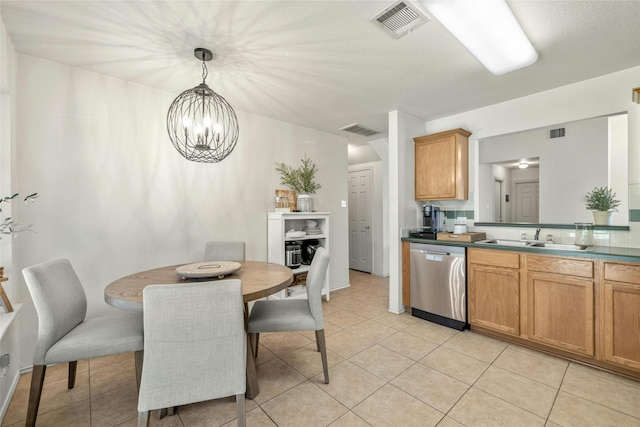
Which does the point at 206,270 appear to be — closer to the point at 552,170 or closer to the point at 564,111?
the point at 552,170

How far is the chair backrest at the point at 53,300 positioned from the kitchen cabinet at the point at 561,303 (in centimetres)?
348

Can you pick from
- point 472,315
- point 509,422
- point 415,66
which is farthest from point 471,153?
point 509,422

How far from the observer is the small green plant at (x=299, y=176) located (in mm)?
3689

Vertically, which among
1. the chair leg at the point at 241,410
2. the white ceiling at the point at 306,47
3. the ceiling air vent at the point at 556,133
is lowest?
the chair leg at the point at 241,410

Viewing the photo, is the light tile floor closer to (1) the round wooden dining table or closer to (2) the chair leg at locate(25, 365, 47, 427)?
(2) the chair leg at locate(25, 365, 47, 427)

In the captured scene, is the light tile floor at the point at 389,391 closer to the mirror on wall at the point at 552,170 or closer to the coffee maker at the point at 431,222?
the coffee maker at the point at 431,222

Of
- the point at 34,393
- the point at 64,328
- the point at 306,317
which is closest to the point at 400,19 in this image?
the point at 306,317

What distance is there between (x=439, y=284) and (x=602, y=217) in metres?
1.54

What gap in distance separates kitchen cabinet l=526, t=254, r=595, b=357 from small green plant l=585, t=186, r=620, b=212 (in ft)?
2.36

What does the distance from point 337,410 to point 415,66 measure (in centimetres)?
264

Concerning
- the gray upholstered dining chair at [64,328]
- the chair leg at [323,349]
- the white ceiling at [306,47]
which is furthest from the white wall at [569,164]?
the gray upholstered dining chair at [64,328]

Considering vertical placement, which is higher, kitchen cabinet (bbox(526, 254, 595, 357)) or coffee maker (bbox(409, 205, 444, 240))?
coffee maker (bbox(409, 205, 444, 240))

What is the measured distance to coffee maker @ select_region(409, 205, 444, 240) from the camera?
3.34 meters

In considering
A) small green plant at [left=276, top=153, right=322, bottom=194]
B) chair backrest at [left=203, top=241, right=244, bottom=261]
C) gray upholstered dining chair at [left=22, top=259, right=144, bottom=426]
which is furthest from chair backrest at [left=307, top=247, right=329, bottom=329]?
small green plant at [left=276, top=153, right=322, bottom=194]
